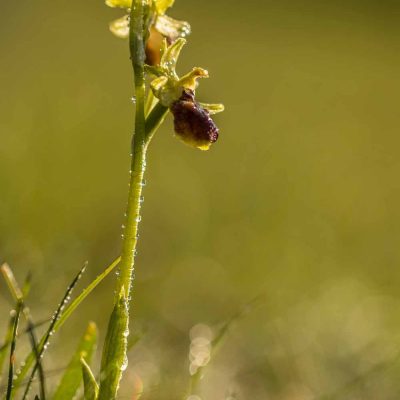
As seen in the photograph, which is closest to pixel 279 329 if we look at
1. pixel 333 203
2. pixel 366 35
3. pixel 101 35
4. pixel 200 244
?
pixel 200 244

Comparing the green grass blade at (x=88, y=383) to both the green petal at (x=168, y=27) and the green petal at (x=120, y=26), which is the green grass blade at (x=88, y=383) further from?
the green petal at (x=120, y=26)

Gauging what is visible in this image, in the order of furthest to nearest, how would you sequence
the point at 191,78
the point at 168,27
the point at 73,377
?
→ the point at 168,27 → the point at 191,78 → the point at 73,377

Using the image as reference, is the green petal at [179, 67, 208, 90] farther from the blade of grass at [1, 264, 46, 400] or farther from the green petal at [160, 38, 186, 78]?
the blade of grass at [1, 264, 46, 400]

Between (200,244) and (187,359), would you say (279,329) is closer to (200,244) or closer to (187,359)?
(187,359)

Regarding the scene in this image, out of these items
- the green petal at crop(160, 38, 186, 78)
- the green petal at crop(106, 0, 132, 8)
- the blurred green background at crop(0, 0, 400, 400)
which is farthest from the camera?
the blurred green background at crop(0, 0, 400, 400)

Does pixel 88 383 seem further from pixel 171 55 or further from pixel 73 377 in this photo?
pixel 171 55

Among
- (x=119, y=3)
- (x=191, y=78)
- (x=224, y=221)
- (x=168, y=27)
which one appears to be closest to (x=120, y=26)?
(x=119, y=3)

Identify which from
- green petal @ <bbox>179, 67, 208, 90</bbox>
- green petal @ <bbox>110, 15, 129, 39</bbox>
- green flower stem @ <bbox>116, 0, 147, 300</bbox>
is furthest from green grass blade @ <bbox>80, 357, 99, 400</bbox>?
green petal @ <bbox>110, 15, 129, 39</bbox>
